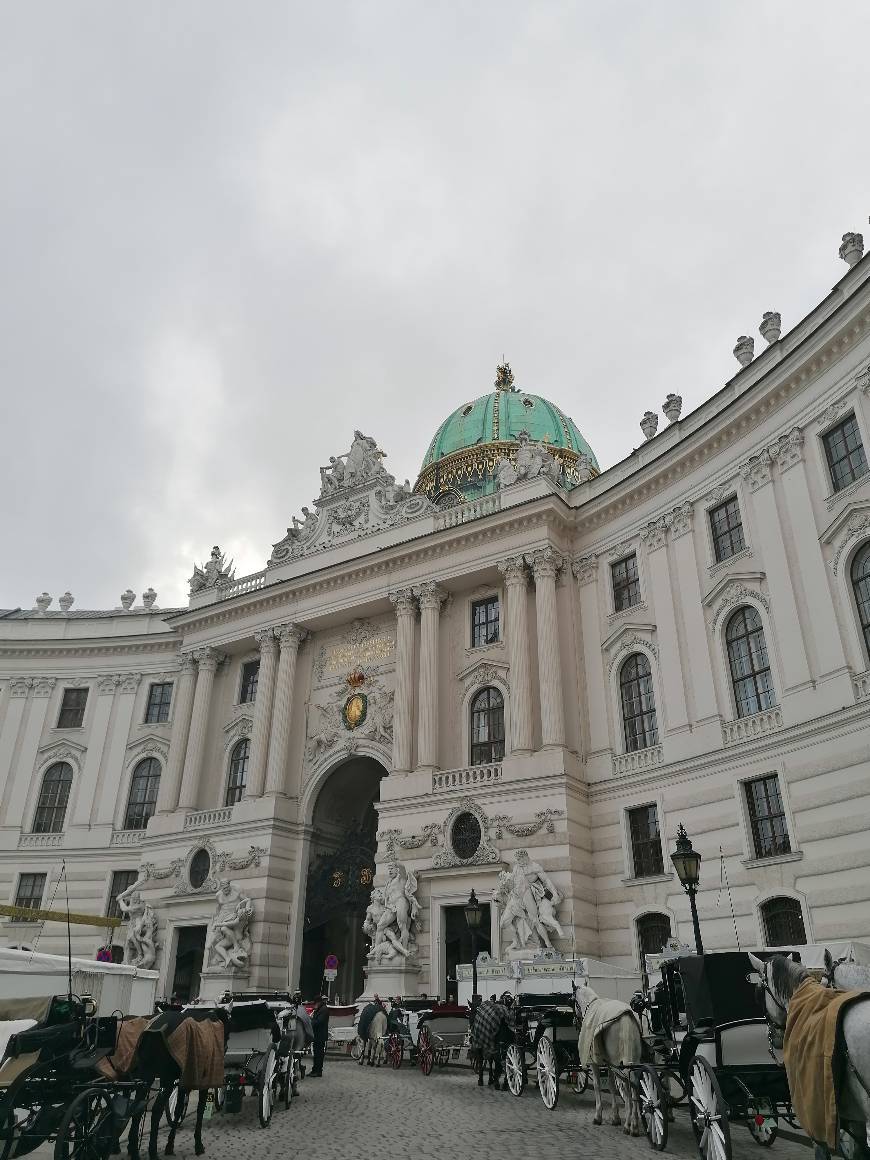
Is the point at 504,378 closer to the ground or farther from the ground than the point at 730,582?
farther from the ground

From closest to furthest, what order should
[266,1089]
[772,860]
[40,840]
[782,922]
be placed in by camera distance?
[266,1089], [782,922], [772,860], [40,840]

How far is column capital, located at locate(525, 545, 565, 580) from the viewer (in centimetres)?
2944

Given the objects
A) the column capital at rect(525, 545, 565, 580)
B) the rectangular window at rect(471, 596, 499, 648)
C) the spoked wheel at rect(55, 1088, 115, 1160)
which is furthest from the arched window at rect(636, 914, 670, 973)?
the spoked wheel at rect(55, 1088, 115, 1160)

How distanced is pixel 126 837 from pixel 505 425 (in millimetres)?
26798

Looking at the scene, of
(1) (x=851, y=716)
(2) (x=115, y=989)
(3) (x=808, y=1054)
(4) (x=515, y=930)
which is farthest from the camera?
(4) (x=515, y=930)

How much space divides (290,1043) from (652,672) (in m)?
16.2

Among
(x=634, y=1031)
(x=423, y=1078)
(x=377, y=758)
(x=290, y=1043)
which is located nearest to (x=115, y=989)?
(x=290, y=1043)

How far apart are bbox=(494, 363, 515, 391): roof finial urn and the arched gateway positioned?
25185 mm

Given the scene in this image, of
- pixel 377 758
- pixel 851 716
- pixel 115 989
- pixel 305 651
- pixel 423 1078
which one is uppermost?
pixel 305 651

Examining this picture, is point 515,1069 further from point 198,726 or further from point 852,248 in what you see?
point 198,726

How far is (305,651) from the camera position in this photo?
1419 inches

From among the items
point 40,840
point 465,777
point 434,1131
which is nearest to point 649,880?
point 465,777

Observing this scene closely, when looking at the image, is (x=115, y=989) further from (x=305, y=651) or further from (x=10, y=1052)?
(x=305, y=651)

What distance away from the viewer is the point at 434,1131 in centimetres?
1082
